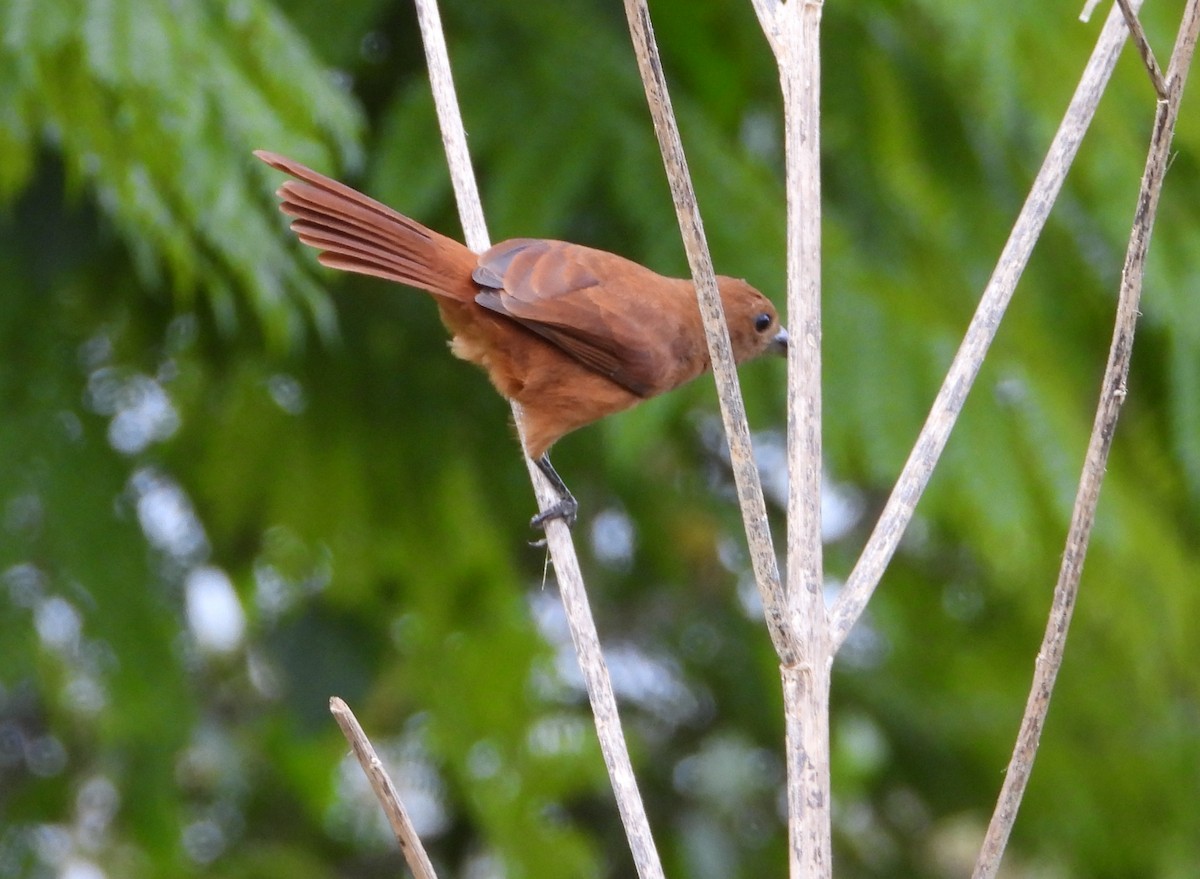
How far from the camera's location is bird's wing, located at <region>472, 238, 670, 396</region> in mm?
3197

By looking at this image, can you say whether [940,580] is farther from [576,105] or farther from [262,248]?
[262,248]

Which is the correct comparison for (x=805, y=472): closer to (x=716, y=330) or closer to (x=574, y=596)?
(x=716, y=330)

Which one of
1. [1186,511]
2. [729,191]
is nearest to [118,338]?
[729,191]

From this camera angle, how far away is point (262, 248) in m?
2.69

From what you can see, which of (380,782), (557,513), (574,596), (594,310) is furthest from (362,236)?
(380,782)

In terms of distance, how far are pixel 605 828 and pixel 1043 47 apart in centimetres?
297

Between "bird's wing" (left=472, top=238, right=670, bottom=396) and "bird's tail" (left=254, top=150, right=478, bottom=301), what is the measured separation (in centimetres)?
21

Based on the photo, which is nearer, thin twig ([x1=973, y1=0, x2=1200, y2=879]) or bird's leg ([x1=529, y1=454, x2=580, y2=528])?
thin twig ([x1=973, y1=0, x2=1200, y2=879])

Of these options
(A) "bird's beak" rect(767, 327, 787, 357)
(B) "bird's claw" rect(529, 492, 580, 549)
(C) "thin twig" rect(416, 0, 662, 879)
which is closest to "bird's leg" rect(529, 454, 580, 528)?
(B) "bird's claw" rect(529, 492, 580, 549)

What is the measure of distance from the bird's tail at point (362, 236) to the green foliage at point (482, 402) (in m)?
0.09

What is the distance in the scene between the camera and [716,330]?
1.77 meters

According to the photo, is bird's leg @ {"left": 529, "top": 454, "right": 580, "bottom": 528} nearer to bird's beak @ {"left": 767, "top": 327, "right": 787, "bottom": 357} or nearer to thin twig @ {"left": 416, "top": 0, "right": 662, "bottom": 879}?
thin twig @ {"left": 416, "top": 0, "right": 662, "bottom": 879}

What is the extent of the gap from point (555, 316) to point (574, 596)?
1217 millimetres

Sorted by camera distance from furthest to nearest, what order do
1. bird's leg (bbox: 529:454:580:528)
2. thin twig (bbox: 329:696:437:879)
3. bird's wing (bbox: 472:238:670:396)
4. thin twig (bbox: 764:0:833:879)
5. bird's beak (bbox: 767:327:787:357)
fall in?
bird's beak (bbox: 767:327:787:357)
bird's leg (bbox: 529:454:580:528)
bird's wing (bbox: 472:238:670:396)
thin twig (bbox: 764:0:833:879)
thin twig (bbox: 329:696:437:879)
